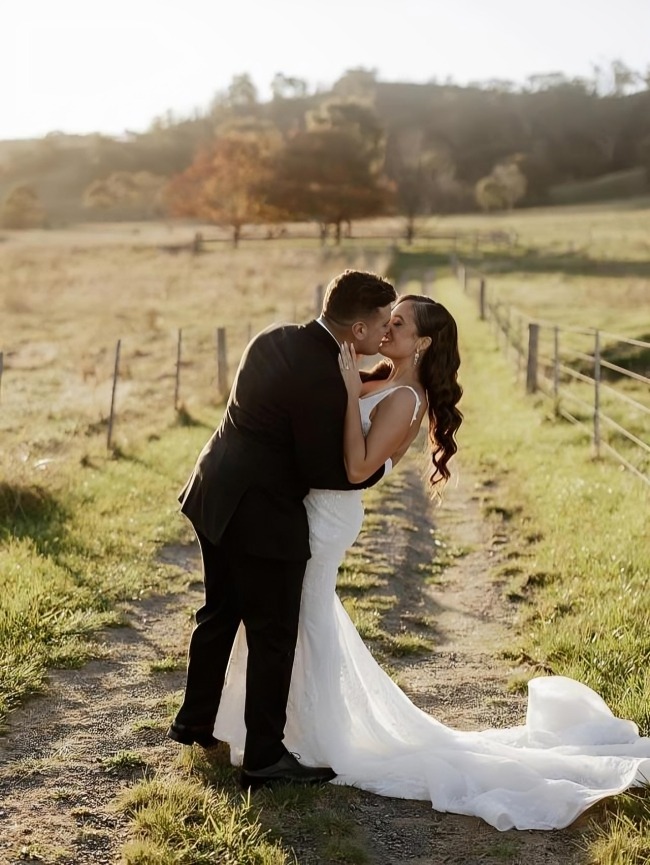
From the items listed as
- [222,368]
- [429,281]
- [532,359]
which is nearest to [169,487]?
[222,368]

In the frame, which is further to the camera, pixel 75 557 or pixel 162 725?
pixel 75 557

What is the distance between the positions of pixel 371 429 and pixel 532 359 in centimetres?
1039

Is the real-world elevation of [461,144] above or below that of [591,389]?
above

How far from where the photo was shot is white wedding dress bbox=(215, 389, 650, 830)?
3908 mm

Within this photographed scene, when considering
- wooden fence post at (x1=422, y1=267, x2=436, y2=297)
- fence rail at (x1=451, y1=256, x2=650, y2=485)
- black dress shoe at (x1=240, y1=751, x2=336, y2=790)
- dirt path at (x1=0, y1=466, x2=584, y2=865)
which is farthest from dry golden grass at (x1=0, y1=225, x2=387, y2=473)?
black dress shoe at (x1=240, y1=751, x2=336, y2=790)

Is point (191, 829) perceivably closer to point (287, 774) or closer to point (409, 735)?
point (287, 774)

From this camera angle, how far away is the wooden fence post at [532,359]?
→ 45.0ft

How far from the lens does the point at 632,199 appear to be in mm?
93750

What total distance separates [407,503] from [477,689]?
4.25m

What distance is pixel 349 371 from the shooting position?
149 inches

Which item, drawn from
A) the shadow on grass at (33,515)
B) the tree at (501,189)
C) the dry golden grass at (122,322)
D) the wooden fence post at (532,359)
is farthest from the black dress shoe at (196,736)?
the tree at (501,189)

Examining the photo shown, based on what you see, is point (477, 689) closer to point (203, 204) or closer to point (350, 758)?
point (350, 758)

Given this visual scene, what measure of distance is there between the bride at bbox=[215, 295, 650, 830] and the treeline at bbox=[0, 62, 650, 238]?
55.5m

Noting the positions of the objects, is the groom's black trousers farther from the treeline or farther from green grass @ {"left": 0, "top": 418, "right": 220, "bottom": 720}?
the treeline
